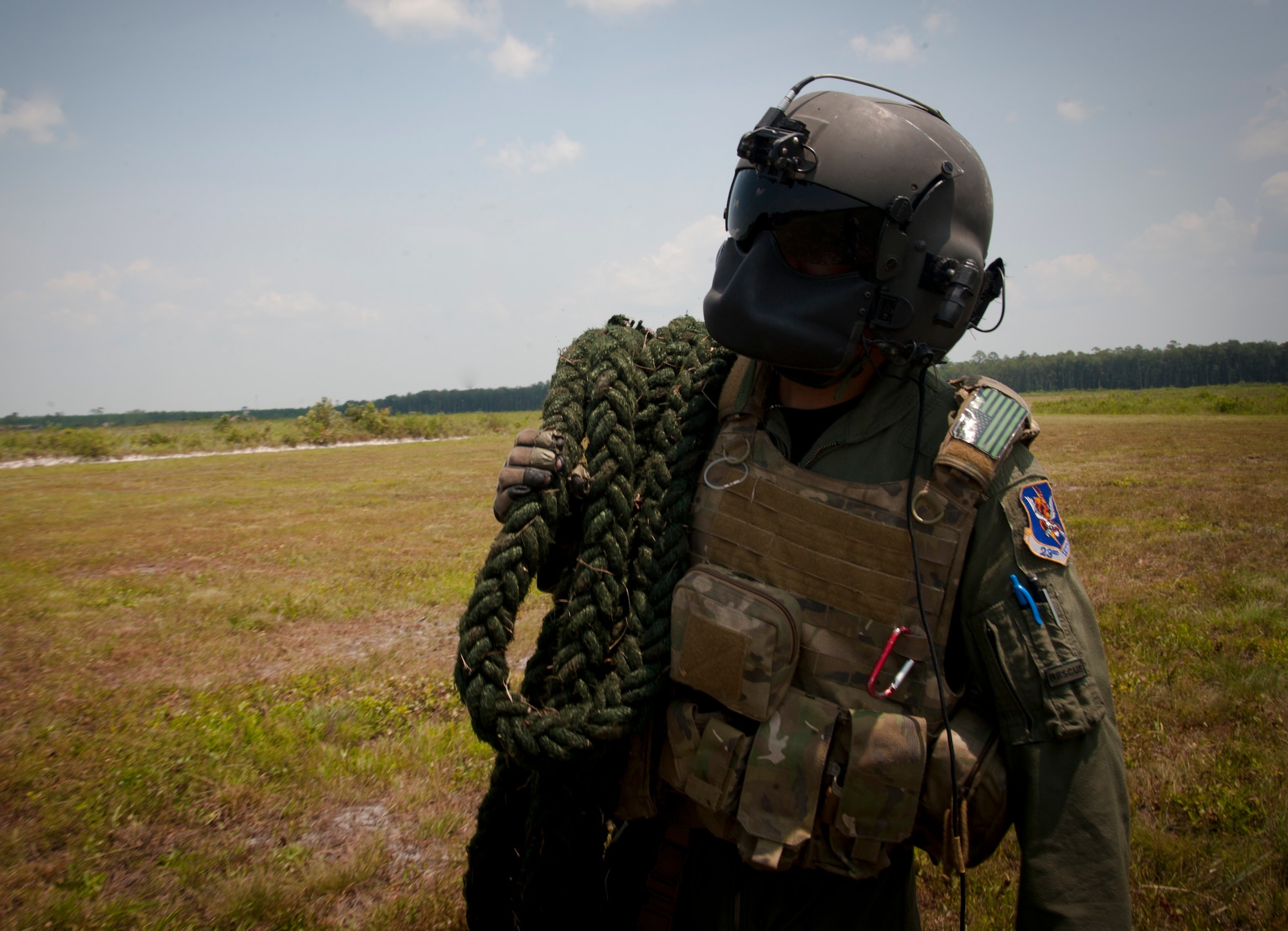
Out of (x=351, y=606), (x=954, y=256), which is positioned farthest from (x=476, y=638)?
(x=351, y=606)

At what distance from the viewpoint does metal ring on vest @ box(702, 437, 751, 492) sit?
5.81 feet

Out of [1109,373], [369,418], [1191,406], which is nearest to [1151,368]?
[1109,373]

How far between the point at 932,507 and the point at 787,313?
54cm

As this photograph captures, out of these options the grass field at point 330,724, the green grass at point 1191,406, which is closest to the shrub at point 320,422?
the grass field at point 330,724

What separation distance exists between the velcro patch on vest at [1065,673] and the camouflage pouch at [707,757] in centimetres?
63

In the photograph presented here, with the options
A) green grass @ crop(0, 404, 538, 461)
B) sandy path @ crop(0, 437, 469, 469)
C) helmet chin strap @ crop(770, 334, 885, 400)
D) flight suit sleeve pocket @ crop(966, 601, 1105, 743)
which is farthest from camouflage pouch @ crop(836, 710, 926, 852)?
green grass @ crop(0, 404, 538, 461)

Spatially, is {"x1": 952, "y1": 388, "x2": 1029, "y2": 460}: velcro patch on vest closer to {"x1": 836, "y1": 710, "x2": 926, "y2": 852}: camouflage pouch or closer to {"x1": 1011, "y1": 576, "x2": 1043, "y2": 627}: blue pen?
{"x1": 1011, "y1": 576, "x2": 1043, "y2": 627}: blue pen

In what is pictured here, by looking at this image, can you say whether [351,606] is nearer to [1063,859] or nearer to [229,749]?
[229,749]

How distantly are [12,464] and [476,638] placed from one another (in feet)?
92.6

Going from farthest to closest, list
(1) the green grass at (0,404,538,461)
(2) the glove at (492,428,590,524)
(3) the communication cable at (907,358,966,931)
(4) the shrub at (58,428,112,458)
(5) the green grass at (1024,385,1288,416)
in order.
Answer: (5) the green grass at (1024,385,1288,416)
(1) the green grass at (0,404,538,461)
(4) the shrub at (58,428,112,458)
(2) the glove at (492,428,590,524)
(3) the communication cable at (907,358,966,931)

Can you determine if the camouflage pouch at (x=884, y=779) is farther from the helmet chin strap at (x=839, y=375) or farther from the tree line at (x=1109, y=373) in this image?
the tree line at (x=1109, y=373)

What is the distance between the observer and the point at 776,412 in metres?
1.82

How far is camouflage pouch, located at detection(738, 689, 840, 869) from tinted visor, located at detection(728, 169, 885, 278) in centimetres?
103

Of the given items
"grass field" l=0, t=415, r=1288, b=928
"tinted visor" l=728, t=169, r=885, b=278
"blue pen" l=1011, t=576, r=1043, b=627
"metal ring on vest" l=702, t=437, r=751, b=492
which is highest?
"tinted visor" l=728, t=169, r=885, b=278
